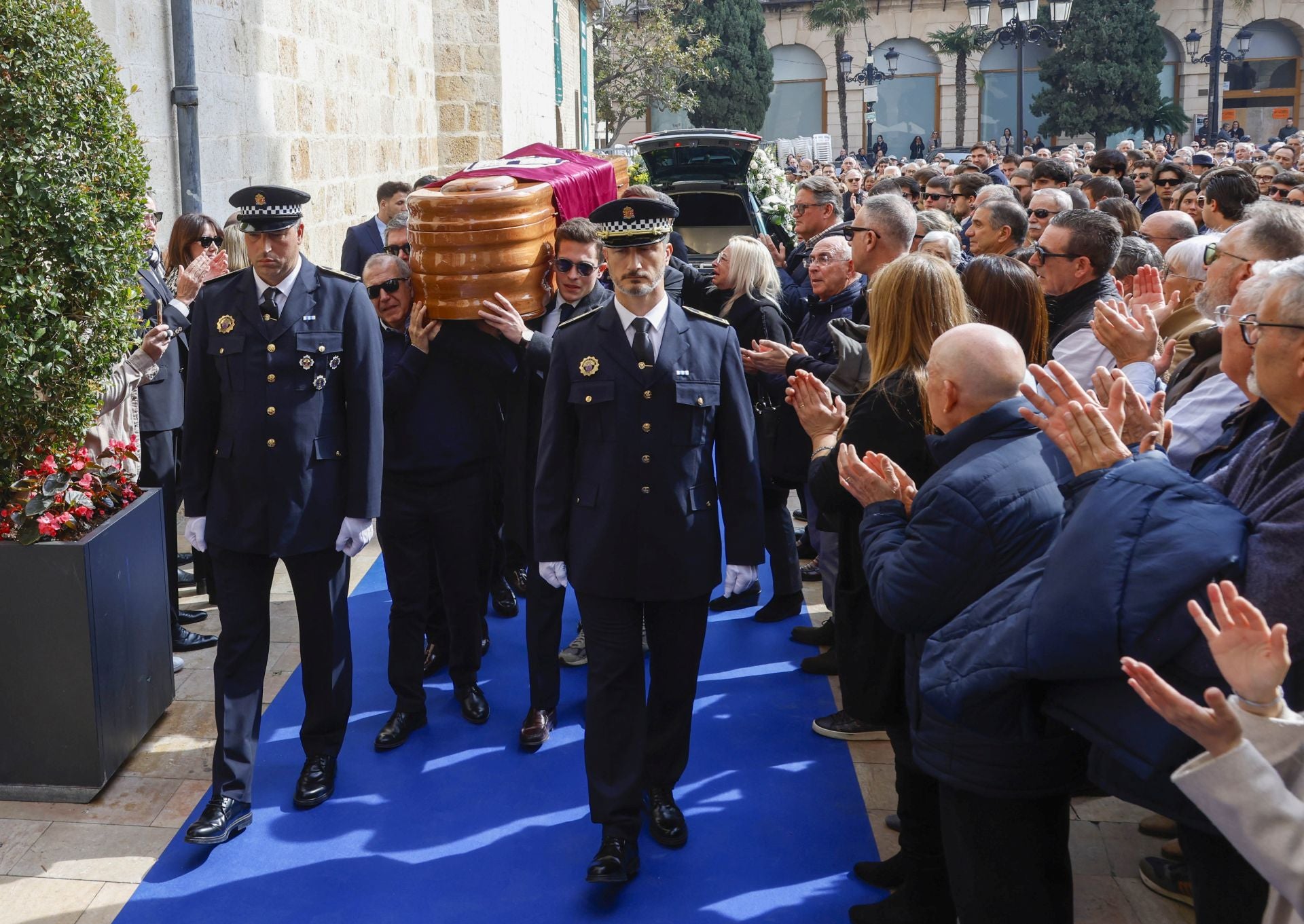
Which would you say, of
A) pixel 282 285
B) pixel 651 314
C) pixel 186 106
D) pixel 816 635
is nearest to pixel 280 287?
pixel 282 285

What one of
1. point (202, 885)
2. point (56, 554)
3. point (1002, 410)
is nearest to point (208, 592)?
point (56, 554)

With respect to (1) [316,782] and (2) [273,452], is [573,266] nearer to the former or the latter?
(2) [273,452]

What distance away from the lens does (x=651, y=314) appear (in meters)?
3.97

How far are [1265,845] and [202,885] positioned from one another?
3.11 metres

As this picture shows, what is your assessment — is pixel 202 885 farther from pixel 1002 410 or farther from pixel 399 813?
pixel 1002 410

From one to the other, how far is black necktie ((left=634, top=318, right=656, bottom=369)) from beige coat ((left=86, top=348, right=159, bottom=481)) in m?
2.11

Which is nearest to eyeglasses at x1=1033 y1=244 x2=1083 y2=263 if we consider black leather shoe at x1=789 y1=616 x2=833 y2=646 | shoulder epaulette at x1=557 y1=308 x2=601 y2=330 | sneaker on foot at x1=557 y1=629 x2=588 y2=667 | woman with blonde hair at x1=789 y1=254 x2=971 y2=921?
woman with blonde hair at x1=789 y1=254 x2=971 y2=921

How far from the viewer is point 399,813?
4.30 meters

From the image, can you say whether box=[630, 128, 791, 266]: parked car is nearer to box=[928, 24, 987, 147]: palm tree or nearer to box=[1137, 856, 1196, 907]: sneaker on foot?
box=[1137, 856, 1196, 907]: sneaker on foot

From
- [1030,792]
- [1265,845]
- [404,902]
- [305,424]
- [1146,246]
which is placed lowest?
[404,902]

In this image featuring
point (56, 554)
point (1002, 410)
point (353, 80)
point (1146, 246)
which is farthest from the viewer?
point (353, 80)

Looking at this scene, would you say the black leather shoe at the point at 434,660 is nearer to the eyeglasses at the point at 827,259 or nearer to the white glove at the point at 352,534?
the white glove at the point at 352,534

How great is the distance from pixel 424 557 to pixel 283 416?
0.99m

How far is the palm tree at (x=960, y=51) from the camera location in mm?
44750
